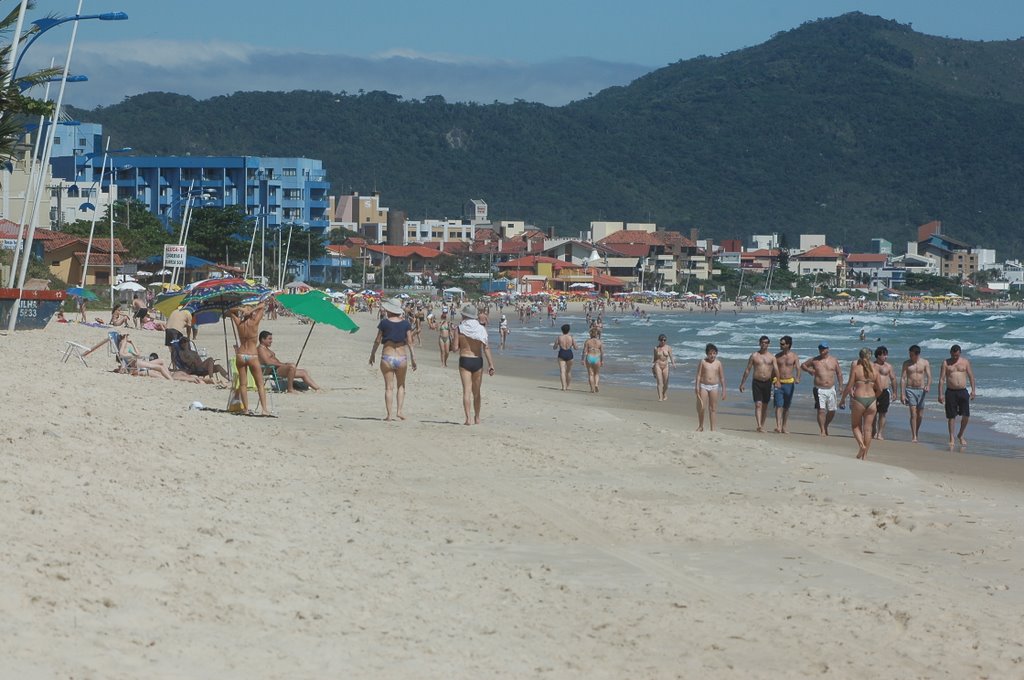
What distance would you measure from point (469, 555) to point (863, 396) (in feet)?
22.3

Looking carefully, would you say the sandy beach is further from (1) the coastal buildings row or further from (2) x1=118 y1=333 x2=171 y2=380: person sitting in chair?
(1) the coastal buildings row

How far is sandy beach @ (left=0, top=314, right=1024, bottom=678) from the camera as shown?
5516 mm

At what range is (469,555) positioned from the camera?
24.2 feet

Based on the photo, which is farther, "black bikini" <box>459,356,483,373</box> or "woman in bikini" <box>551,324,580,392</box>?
"woman in bikini" <box>551,324,580,392</box>

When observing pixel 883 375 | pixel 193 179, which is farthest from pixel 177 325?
pixel 193 179

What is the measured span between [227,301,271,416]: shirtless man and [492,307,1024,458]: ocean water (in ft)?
25.8

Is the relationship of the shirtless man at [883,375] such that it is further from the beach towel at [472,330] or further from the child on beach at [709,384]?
the beach towel at [472,330]

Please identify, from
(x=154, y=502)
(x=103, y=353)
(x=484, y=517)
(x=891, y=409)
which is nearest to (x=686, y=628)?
(x=484, y=517)

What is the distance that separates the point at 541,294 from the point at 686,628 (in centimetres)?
9906

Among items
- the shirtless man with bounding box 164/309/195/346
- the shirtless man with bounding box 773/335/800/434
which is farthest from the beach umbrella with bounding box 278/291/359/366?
the shirtless man with bounding box 773/335/800/434

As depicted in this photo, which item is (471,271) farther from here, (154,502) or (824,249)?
(154,502)

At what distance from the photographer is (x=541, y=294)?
10512 cm

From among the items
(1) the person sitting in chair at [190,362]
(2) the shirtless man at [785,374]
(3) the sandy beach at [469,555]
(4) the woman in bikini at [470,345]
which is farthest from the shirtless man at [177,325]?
(2) the shirtless man at [785,374]

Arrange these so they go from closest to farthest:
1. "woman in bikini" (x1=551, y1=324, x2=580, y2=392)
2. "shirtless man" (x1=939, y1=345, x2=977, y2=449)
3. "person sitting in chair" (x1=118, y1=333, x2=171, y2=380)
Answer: "shirtless man" (x1=939, y1=345, x2=977, y2=449) < "person sitting in chair" (x1=118, y1=333, x2=171, y2=380) < "woman in bikini" (x1=551, y1=324, x2=580, y2=392)
